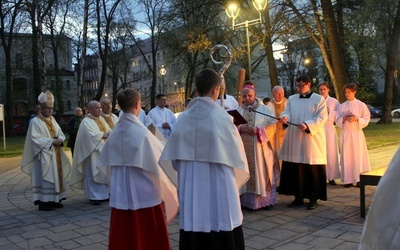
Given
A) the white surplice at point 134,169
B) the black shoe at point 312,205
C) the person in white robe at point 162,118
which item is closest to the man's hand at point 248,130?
the black shoe at point 312,205

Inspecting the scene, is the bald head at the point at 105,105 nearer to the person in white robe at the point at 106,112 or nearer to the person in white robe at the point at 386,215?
the person in white robe at the point at 106,112

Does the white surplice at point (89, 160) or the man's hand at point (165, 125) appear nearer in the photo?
the white surplice at point (89, 160)

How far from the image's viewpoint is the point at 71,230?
242 inches

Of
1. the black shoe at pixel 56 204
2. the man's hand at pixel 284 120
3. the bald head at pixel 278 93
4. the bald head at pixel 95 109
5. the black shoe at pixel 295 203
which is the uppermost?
the bald head at pixel 278 93

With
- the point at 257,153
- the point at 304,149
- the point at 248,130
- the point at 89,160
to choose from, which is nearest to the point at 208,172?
the point at 248,130

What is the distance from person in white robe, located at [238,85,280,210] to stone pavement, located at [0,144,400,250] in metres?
0.23

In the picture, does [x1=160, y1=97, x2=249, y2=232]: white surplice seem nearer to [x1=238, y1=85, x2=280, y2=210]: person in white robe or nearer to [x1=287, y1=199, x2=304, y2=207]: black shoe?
[x1=238, y1=85, x2=280, y2=210]: person in white robe

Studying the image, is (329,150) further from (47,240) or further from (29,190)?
(29,190)

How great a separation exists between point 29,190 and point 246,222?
241 inches

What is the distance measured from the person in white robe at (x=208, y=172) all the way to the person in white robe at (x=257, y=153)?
2926mm

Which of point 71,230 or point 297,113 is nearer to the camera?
point 71,230

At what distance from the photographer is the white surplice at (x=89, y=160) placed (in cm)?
830

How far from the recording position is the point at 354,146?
851cm

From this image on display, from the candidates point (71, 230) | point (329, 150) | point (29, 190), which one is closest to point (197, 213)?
point (71, 230)
